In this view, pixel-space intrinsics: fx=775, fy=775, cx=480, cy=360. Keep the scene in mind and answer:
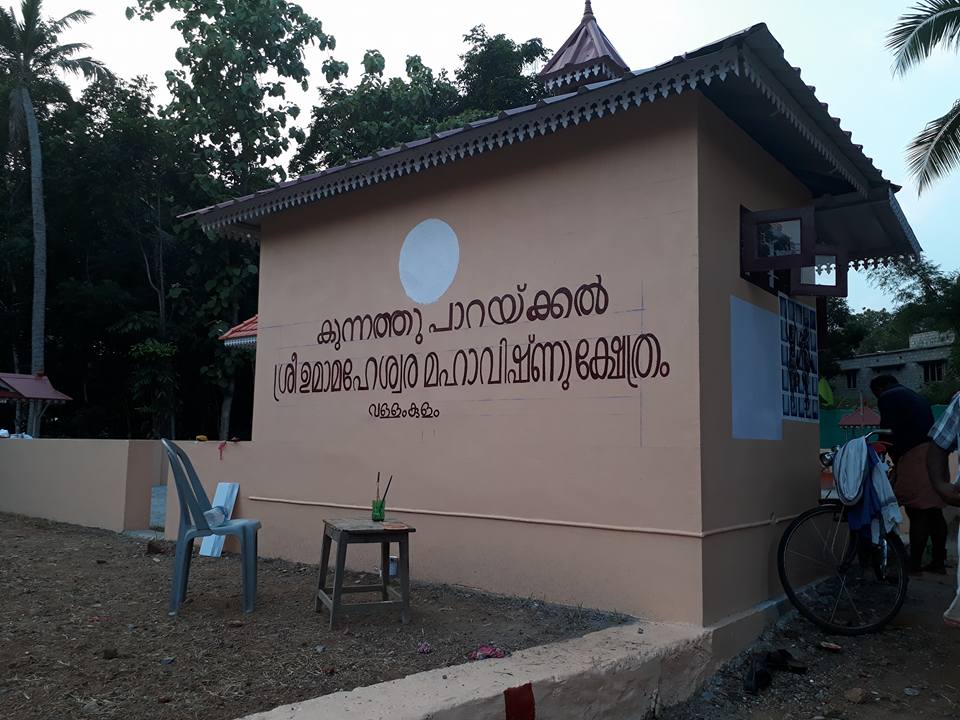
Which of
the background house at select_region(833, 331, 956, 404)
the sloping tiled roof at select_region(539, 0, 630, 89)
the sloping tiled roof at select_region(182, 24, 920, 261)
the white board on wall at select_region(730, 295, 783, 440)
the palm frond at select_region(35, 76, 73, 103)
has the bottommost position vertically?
the white board on wall at select_region(730, 295, 783, 440)

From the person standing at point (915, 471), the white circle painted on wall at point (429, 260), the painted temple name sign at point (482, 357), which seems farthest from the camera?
the white circle painted on wall at point (429, 260)

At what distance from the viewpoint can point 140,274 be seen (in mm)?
24625

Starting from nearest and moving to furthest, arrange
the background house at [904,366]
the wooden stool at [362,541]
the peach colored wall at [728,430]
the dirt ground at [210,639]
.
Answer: the dirt ground at [210,639], the wooden stool at [362,541], the peach colored wall at [728,430], the background house at [904,366]

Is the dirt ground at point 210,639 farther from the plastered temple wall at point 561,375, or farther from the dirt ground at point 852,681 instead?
the dirt ground at point 852,681

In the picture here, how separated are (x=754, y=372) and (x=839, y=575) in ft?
5.27

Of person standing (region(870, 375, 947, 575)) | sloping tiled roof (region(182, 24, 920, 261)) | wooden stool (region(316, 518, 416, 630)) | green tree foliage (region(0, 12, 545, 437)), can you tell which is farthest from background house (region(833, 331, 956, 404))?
wooden stool (region(316, 518, 416, 630))

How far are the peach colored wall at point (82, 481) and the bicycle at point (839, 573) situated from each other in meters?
8.37

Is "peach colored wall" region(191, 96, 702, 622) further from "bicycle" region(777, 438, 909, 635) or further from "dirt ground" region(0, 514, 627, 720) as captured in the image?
"bicycle" region(777, 438, 909, 635)

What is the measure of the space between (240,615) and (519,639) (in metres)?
1.91

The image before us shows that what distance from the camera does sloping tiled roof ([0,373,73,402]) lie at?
19.2 metres

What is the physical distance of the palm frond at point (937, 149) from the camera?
13.3 metres

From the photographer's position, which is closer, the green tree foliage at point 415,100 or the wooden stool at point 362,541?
the wooden stool at point 362,541

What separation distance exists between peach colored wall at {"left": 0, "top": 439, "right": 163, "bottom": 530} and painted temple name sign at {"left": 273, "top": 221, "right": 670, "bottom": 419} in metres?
4.16

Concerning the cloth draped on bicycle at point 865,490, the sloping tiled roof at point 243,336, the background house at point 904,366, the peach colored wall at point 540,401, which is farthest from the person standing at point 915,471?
the background house at point 904,366
